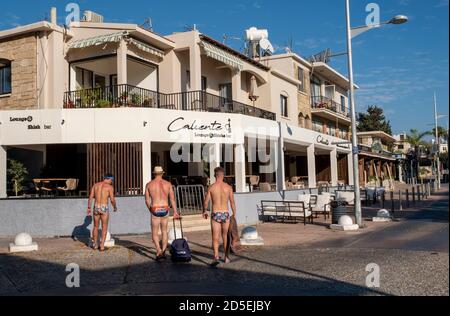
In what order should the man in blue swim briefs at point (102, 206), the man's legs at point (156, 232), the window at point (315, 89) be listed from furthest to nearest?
1. the window at point (315, 89)
2. the man in blue swim briefs at point (102, 206)
3. the man's legs at point (156, 232)

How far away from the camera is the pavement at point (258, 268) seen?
653 centimetres

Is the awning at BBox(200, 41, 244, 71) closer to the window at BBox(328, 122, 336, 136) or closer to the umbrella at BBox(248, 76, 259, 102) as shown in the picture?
the umbrella at BBox(248, 76, 259, 102)

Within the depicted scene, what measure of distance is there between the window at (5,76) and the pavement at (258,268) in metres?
8.11

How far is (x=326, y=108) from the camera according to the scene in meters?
32.0

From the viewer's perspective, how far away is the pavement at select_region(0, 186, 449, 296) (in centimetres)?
653

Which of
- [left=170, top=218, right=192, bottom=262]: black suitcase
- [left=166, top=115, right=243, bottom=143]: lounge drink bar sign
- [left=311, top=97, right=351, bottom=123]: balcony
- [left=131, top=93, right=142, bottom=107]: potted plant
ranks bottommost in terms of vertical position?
[left=170, top=218, right=192, bottom=262]: black suitcase

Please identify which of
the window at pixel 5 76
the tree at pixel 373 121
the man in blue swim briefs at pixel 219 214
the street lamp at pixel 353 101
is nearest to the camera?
the man in blue swim briefs at pixel 219 214

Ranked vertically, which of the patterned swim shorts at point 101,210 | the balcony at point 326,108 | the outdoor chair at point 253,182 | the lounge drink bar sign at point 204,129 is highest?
the balcony at point 326,108

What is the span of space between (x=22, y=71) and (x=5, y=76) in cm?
129

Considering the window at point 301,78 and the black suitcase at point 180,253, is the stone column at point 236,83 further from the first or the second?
the black suitcase at point 180,253

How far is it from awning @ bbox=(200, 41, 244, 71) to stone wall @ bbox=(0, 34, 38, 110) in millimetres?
6661

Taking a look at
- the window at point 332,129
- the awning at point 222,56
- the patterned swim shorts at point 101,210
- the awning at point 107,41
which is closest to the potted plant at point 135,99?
the awning at point 107,41

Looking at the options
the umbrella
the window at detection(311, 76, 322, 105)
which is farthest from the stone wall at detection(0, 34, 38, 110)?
the window at detection(311, 76, 322, 105)

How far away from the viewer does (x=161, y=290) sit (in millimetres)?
6520
